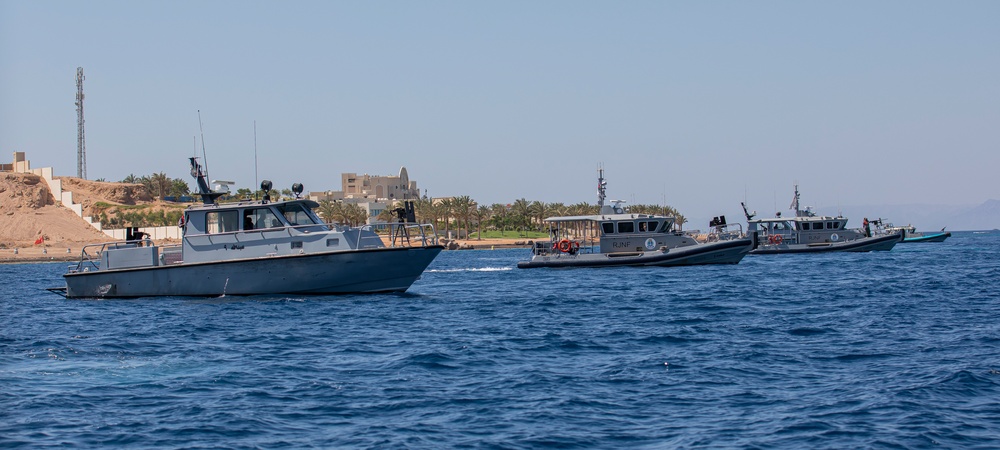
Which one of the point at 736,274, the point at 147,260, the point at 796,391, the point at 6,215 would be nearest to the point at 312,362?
the point at 796,391

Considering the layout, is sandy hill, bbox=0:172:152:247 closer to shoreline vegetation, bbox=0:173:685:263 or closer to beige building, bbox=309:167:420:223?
shoreline vegetation, bbox=0:173:685:263

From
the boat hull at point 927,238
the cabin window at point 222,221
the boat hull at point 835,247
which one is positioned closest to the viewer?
the cabin window at point 222,221

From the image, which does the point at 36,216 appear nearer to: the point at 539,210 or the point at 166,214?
the point at 166,214

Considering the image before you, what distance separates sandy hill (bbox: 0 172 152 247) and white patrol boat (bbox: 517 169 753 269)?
7619cm

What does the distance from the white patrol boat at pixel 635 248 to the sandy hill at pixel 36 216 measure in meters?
76.2

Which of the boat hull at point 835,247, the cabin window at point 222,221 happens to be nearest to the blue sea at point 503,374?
the cabin window at point 222,221

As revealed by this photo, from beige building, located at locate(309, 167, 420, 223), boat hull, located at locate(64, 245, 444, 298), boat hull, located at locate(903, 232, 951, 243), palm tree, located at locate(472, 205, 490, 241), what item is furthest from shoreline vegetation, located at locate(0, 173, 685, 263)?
boat hull, located at locate(64, 245, 444, 298)

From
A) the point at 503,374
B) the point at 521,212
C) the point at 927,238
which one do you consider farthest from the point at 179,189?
the point at 503,374

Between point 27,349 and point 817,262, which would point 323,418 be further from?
point 817,262

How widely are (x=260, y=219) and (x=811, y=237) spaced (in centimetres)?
Result: 4854

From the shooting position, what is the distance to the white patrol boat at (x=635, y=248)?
50562 millimetres

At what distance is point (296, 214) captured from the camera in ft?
95.6

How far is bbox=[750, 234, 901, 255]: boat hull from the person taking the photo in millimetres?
66562

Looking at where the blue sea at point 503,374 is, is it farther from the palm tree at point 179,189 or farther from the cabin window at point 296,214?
the palm tree at point 179,189
